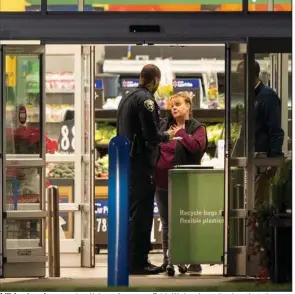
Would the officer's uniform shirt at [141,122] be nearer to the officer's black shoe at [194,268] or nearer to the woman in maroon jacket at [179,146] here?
the woman in maroon jacket at [179,146]

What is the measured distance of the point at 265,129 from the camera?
35.3ft

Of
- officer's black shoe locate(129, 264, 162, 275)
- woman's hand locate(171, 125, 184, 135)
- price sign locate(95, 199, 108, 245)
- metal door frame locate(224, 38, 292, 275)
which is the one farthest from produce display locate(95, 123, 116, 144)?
metal door frame locate(224, 38, 292, 275)

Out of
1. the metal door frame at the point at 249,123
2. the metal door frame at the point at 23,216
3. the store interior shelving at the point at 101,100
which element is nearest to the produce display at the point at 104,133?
the store interior shelving at the point at 101,100

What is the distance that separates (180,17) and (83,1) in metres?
0.93

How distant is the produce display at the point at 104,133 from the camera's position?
12945 mm

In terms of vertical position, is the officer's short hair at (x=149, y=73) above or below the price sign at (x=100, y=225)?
above

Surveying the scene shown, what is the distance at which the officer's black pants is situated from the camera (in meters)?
10.8

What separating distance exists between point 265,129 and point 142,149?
3.79ft

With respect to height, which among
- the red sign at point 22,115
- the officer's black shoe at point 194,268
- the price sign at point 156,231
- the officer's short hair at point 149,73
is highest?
the officer's short hair at point 149,73

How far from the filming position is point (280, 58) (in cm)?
1104

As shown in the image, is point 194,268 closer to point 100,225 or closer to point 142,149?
point 142,149

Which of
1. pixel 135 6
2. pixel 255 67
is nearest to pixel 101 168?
pixel 135 6

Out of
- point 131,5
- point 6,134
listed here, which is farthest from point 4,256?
point 131,5

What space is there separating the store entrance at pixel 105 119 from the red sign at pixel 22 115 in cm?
4
